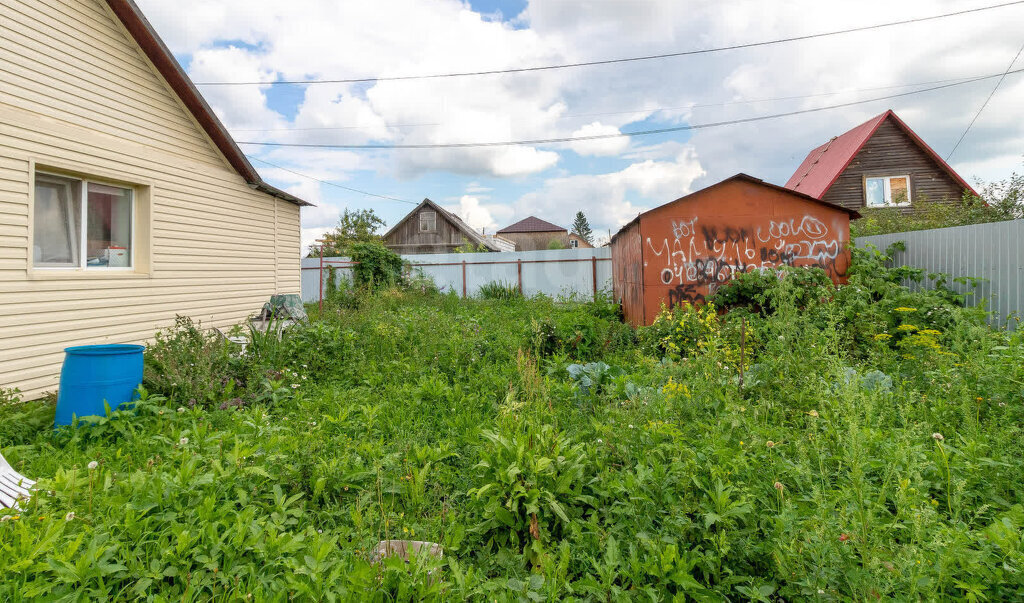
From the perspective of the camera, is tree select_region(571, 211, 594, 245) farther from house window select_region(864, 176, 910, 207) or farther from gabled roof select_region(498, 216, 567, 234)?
house window select_region(864, 176, 910, 207)

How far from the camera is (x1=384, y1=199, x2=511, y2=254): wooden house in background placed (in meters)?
32.4

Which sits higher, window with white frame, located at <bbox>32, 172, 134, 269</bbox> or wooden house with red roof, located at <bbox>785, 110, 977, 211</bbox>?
wooden house with red roof, located at <bbox>785, 110, 977, 211</bbox>

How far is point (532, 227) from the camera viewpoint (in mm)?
60625

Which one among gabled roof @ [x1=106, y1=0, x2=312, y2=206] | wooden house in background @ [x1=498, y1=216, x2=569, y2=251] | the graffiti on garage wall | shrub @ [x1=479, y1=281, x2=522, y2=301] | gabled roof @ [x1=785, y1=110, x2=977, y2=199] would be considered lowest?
shrub @ [x1=479, y1=281, x2=522, y2=301]

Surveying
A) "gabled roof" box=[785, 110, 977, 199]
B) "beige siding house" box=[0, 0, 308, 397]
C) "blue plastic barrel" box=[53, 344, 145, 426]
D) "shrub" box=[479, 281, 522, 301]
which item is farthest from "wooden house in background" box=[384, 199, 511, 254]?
"blue plastic barrel" box=[53, 344, 145, 426]

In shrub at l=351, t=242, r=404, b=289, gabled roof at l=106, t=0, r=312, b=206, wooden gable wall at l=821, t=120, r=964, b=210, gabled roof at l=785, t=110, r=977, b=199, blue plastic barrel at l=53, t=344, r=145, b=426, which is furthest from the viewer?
wooden gable wall at l=821, t=120, r=964, b=210

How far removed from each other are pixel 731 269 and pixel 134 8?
28.5 feet

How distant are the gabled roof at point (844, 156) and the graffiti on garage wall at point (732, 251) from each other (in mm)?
11086

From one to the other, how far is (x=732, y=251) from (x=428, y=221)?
27564mm

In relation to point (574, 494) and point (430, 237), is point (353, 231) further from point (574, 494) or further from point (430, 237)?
point (574, 494)

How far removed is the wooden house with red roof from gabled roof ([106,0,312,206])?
17.7m

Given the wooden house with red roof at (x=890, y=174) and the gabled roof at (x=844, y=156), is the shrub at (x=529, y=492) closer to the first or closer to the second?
the gabled roof at (x=844, y=156)

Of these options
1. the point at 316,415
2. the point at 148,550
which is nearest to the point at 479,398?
the point at 316,415

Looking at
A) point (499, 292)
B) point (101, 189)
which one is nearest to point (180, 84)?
point (101, 189)
